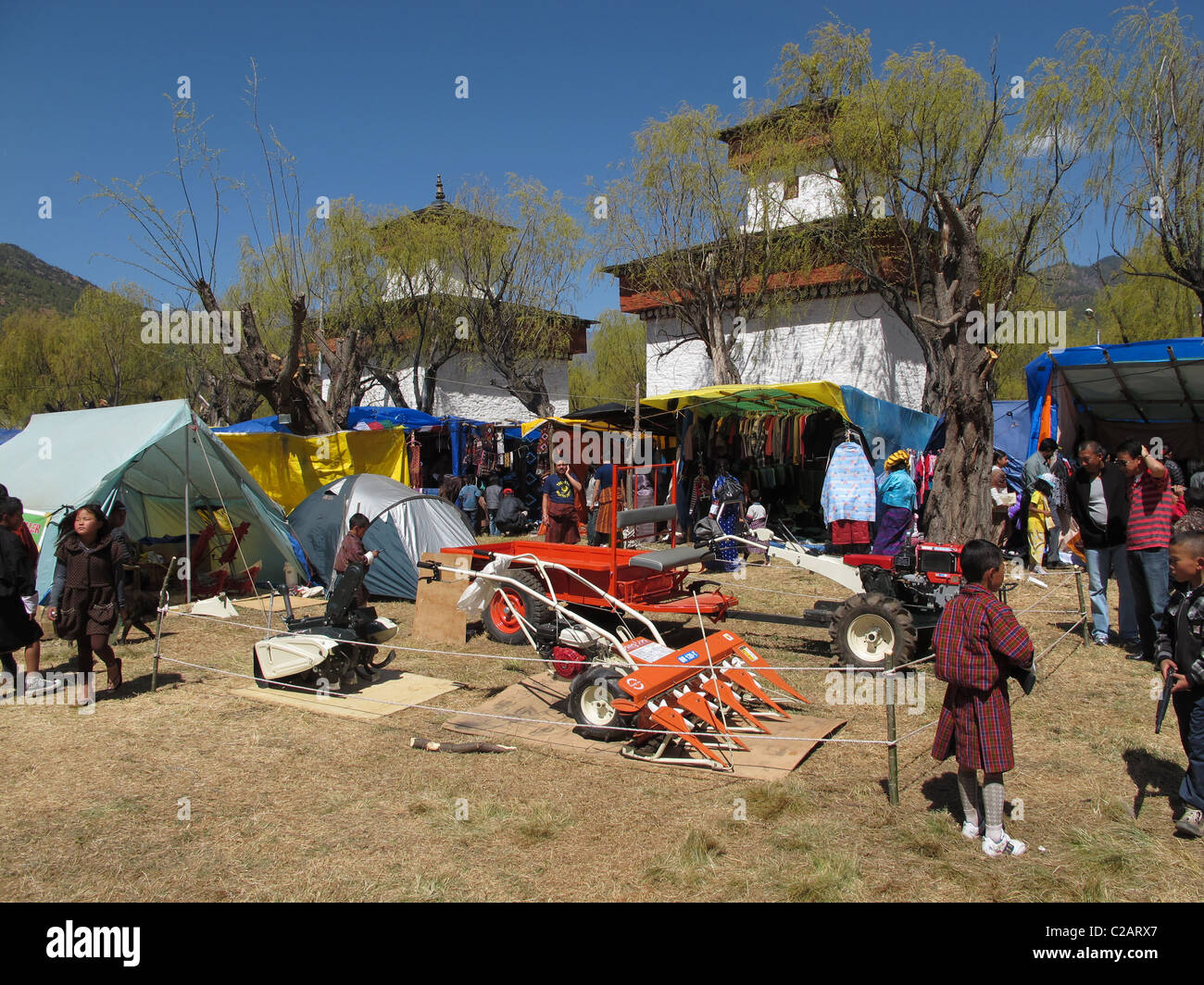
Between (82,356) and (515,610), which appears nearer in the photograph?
(515,610)

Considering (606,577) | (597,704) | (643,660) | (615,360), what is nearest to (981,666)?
(643,660)

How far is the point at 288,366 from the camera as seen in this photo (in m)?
13.9

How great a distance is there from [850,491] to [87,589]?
8.43 metres

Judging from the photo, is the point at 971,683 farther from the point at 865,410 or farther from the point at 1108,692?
the point at 865,410

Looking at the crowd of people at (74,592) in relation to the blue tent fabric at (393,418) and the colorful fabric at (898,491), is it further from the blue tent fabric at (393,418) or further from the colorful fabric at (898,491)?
the blue tent fabric at (393,418)

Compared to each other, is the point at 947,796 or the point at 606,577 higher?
the point at 606,577

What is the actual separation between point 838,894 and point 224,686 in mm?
5830

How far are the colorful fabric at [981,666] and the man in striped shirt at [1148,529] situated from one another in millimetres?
3783

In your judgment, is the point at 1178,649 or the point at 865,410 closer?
the point at 1178,649

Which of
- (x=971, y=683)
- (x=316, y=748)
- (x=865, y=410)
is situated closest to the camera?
(x=971, y=683)

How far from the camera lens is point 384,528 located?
440 inches

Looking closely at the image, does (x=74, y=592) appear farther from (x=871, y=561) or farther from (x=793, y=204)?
(x=793, y=204)

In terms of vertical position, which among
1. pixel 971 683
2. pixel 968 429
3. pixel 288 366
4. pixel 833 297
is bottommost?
pixel 971 683

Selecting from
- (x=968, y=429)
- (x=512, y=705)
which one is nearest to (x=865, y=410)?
(x=968, y=429)
